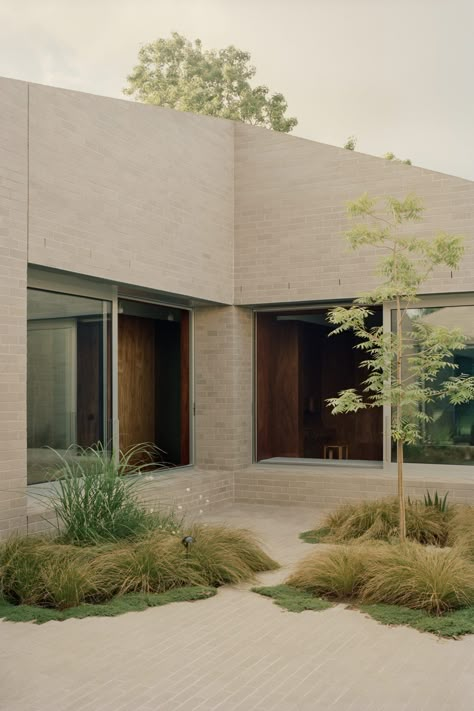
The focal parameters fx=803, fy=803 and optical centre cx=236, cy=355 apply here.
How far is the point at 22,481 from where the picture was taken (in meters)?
7.26

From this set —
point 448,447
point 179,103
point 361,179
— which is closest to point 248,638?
point 448,447

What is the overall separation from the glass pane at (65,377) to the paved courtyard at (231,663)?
305 centimetres

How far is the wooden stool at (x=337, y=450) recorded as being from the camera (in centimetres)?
1270

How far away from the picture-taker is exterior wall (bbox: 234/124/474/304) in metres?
10.4

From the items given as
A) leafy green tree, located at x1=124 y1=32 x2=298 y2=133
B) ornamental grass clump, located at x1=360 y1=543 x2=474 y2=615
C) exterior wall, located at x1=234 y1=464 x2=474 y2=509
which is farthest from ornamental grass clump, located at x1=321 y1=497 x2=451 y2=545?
leafy green tree, located at x1=124 y1=32 x2=298 y2=133

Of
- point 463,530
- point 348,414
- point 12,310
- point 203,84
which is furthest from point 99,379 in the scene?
point 203,84

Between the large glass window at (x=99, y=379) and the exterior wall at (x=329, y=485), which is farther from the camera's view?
the exterior wall at (x=329, y=485)

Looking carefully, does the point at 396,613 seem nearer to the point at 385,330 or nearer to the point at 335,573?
the point at 335,573

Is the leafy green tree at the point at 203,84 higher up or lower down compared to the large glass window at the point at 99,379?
higher up

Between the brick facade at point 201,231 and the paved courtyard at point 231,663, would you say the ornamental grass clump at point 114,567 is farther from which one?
the brick facade at point 201,231

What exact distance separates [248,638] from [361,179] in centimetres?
726

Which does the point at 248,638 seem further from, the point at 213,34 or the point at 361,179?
the point at 213,34

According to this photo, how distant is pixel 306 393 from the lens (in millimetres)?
12844

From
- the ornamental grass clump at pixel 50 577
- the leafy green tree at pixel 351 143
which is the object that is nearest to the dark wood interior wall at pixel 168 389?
the ornamental grass clump at pixel 50 577
